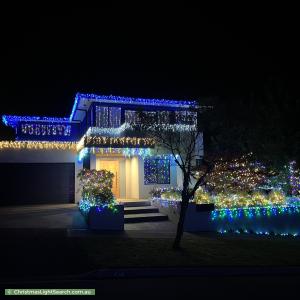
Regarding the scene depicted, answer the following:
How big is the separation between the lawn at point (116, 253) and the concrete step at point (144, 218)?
8.61 feet

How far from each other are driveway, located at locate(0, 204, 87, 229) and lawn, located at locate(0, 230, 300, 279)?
1.28 meters

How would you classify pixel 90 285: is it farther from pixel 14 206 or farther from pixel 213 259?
pixel 14 206

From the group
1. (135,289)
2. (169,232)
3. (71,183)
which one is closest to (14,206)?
(71,183)

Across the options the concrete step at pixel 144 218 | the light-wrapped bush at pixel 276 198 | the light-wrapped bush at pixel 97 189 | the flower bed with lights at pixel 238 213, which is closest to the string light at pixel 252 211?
the flower bed with lights at pixel 238 213

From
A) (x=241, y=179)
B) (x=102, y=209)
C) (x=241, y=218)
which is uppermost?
(x=241, y=179)

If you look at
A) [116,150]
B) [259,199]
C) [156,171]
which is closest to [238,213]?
[259,199]

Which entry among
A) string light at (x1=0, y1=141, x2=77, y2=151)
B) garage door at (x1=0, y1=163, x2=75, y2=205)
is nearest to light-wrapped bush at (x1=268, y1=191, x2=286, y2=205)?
garage door at (x1=0, y1=163, x2=75, y2=205)

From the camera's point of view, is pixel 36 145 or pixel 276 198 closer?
pixel 276 198

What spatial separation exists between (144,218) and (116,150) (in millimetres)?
4460

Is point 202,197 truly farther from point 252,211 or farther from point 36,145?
point 36,145

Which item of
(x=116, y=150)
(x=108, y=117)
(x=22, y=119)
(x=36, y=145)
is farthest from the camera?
(x=22, y=119)

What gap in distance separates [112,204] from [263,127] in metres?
8.84

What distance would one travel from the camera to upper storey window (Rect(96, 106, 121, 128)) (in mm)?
18859

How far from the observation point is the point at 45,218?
582 inches
